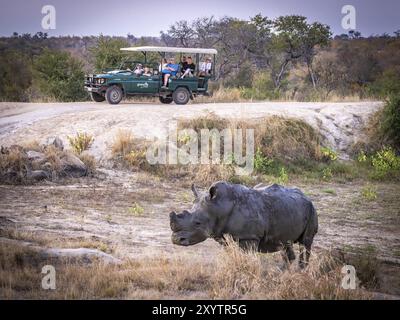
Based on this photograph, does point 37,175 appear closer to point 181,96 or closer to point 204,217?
point 181,96

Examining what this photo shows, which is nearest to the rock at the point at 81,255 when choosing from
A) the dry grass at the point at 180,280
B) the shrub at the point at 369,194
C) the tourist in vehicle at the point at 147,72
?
the dry grass at the point at 180,280

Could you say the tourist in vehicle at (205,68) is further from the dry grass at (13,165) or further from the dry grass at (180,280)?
the dry grass at (180,280)

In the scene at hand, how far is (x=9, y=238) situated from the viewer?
10.7 m

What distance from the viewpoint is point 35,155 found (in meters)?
17.9

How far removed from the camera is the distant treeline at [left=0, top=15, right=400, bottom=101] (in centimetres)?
2973

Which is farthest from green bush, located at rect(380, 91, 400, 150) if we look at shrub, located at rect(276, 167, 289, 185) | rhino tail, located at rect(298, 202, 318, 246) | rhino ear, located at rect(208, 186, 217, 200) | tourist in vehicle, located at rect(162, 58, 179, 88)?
rhino ear, located at rect(208, 186, 217, 200)

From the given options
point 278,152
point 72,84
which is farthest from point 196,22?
point 278,152

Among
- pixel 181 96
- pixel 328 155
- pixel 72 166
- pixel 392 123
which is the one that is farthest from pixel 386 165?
pixel 72 166

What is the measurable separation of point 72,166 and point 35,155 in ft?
3.65

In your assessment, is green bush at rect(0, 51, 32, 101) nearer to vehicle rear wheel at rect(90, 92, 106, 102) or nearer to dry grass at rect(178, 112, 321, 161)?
vehicle rear wheel at rect(90, 92, 106, 102)

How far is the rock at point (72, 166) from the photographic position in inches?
693

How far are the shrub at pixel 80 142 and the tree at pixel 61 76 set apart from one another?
9459 mm

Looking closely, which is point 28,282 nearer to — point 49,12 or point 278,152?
point 49,12

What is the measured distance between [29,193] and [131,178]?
10.7ft
